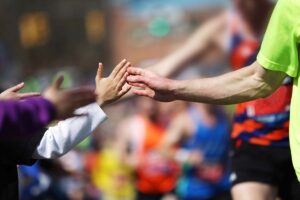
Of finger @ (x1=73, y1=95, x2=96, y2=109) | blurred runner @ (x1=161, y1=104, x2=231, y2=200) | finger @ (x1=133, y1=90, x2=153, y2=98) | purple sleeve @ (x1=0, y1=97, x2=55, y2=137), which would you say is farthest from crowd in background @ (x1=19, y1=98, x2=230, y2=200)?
purple sleeve @ (x1=0, y1=97, x2=55, y2=137)

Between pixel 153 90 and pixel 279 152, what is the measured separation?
55.2 inches

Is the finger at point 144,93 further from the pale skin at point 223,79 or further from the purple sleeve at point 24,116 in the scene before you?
the purple sleeve at point 24,116

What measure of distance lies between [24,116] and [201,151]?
6.45m

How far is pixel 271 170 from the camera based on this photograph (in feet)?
21.3

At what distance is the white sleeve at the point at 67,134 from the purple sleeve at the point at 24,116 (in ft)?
2.34

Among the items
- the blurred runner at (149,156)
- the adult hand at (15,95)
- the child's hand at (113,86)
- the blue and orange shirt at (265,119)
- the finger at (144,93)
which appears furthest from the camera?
the blurred runner at (149,156)

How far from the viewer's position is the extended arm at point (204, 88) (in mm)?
5309

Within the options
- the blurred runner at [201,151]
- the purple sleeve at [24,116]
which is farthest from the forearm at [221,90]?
the blurred runner at [201,151]

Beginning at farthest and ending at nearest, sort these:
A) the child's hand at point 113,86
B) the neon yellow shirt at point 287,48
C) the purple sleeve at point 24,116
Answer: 1. the child's hand at point 113,86
2. the neon yellow shirt at point 287,48
3. the purple sleeve at point 24,116

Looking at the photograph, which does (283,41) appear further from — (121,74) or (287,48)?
(121,74)

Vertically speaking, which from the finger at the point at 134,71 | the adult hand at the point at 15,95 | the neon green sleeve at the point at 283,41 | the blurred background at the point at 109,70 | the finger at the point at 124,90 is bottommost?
the blurred background at the point at 109,70

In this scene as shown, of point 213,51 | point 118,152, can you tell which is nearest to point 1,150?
point 213,51

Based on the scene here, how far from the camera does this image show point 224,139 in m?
10.8

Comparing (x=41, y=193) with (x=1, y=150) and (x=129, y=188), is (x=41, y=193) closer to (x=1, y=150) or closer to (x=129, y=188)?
(x=129, y=188)
